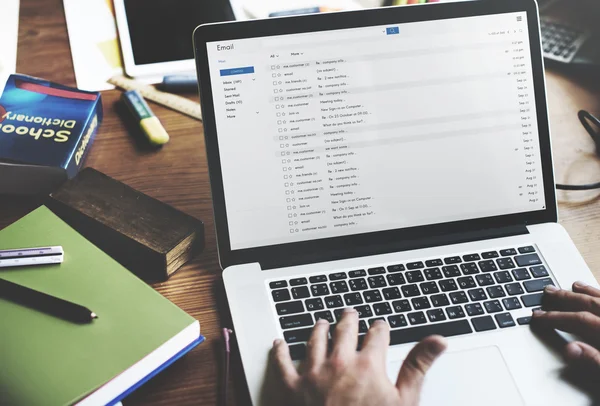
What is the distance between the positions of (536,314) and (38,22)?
1.03 m

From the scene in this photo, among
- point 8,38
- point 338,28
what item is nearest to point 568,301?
point 338,28

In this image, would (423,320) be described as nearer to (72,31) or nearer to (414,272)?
(414,272)

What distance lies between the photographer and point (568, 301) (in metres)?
0.69

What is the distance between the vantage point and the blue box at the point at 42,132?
82 centimetres

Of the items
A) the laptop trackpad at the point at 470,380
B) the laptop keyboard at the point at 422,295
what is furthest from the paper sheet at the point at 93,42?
the laptop trackpad at the point at 470,380

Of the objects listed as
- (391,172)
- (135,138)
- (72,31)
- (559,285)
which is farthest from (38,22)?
(559,285)

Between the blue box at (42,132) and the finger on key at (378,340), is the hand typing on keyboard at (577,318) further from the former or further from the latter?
the blue box at (42,132)

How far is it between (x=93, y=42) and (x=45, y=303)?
63 centimetres

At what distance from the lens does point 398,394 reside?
0.59m

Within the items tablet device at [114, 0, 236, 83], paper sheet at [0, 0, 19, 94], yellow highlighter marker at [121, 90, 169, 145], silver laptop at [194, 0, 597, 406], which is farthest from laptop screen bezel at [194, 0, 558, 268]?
paper sheet at [0, 0, 19, 94]

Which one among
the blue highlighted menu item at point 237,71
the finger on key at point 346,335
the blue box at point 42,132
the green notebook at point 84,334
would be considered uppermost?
the blue highlighted menu item at point 237,71

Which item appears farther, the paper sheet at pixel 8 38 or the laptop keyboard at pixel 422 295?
the paper sheet at pixel 8 38

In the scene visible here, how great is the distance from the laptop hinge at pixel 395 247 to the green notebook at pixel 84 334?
14cm

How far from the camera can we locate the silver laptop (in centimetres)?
71
